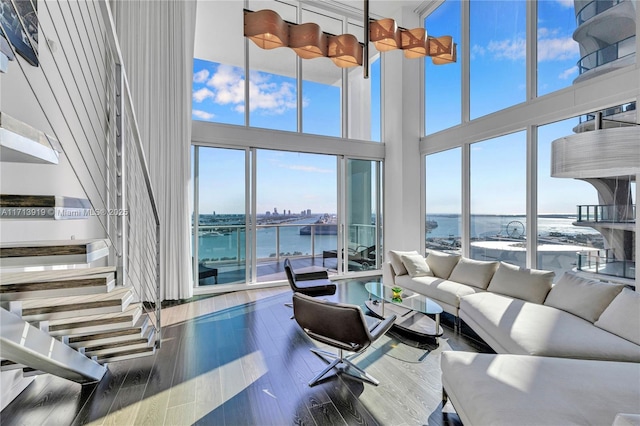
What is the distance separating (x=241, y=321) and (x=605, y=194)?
4.53 m

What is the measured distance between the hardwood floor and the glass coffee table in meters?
0.21

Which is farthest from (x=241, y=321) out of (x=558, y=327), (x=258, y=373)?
(x=558, y=327)

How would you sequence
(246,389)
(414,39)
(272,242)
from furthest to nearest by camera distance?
1. (272,242)
2. (414,39)
3. (246,389)

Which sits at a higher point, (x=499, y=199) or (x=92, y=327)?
(x=499, y=199)

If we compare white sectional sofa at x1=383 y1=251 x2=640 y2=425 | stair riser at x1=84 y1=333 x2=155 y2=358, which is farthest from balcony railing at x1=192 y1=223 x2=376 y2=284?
stair riser at x1=84 y1=333 x2=155 y2=358

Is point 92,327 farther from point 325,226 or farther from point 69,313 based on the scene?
point 325,226

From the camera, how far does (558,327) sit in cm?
266

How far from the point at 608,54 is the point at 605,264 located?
238 centimetres

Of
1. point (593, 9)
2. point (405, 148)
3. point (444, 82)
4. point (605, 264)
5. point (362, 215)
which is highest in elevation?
point (444, 82)

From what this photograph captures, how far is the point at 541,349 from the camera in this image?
2369 millimetres

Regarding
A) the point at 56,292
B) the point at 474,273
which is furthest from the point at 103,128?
the point at 474,273

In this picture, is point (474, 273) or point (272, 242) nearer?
point (474, 273)

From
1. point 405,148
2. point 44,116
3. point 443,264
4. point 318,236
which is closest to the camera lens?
point 44,116

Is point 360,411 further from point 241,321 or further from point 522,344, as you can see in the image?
point 241,321
